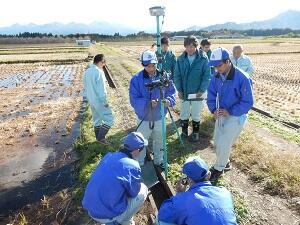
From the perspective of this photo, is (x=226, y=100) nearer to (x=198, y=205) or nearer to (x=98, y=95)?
(x=198, y=205)

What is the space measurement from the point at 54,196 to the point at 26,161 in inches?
82.4

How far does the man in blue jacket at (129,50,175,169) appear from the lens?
5.95 metres

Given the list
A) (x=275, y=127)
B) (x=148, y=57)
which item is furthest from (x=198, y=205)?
(x=275, y=127)

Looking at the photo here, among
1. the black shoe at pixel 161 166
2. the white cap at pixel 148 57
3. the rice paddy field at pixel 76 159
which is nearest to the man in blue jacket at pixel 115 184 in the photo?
the rice paddy field at pixel 76 159

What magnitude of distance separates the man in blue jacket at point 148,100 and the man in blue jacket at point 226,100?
81 cm

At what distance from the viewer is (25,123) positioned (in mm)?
10867

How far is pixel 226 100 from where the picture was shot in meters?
5.71

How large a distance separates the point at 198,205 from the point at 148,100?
3.15 meters

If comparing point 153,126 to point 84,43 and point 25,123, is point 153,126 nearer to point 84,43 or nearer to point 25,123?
point 25,123

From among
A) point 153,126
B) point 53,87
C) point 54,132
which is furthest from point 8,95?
point 153,126

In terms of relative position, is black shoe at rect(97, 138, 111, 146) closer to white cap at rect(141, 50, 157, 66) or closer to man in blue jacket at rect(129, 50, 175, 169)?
man in blue jacket at rect(129, 50, 175, 169)

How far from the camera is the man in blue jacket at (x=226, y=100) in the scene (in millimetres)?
5395

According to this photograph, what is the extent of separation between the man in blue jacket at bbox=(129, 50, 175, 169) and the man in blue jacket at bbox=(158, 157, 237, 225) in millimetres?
2434

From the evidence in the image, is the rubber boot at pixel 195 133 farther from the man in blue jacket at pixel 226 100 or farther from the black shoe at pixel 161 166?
the man in blue jacket at pixel 226 100
